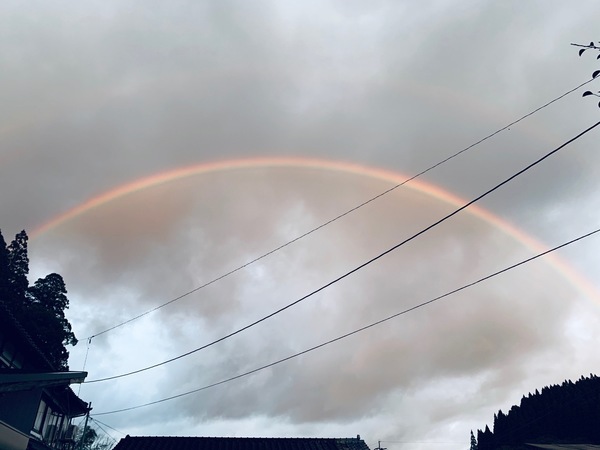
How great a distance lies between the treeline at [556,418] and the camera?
2888 cm

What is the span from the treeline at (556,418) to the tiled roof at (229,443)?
8954 millimetres

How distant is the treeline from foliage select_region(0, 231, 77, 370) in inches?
1204

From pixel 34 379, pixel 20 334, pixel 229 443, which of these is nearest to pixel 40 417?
pixel 20 334

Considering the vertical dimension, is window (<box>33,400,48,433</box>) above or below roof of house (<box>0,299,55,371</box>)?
below

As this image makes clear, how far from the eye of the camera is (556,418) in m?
31.7

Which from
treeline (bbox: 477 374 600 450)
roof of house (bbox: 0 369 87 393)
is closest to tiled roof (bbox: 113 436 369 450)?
treeline (bbox: 477 374 600 450)

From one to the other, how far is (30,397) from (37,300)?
18.3 metres

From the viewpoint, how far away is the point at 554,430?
3067 centimetres

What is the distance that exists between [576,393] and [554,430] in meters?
4.84

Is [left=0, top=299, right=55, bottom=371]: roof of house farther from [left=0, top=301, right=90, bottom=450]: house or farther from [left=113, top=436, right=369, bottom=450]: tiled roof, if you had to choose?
[left=113, top=436, right=369, bottom=450]: tiled roof

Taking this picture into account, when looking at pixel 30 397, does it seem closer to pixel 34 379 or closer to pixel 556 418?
pixel 34 379

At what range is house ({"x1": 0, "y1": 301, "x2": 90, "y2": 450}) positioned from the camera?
493 inches

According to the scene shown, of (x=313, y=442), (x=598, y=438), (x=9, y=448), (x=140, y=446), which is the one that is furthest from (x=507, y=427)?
(x=9, y=448)

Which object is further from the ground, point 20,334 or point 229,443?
point 20,334
